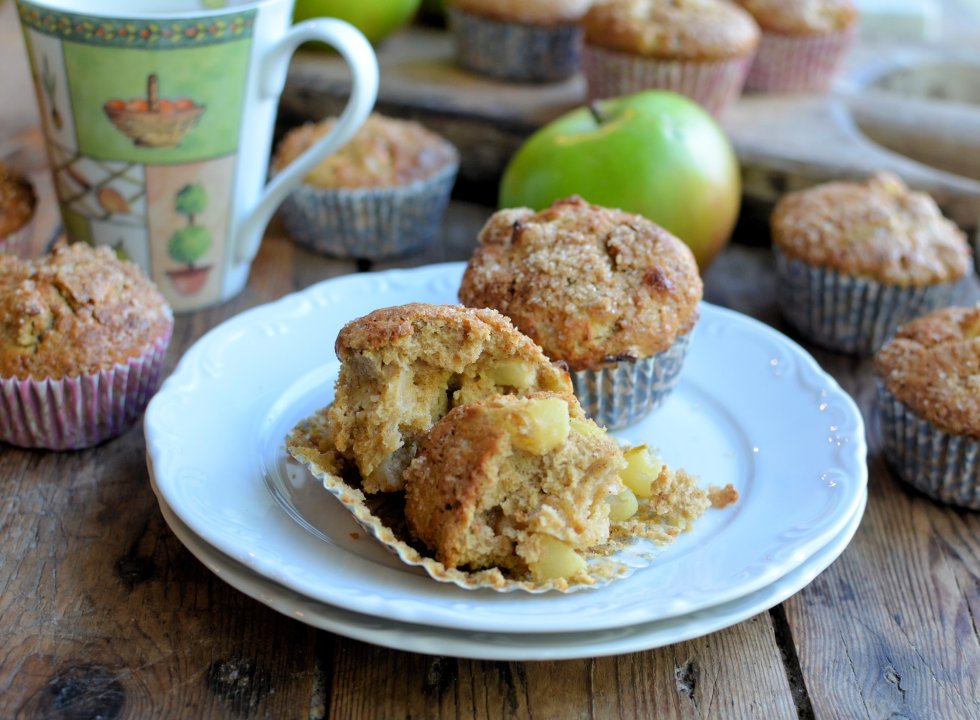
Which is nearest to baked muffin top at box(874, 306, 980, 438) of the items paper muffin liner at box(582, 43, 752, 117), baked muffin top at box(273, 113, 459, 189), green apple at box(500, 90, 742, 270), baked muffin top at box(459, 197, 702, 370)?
baked muffin top at box(459, 197, 702, 370)

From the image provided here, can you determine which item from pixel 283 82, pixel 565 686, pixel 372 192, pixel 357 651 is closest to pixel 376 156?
pixel 372 192

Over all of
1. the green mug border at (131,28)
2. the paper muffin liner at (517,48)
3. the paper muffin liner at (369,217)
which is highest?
the green mug border at (131,28)

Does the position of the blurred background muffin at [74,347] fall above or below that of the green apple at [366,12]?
below

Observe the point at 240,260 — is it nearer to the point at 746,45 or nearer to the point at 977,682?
the point at 746,45

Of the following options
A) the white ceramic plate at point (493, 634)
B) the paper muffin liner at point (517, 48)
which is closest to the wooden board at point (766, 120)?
the paper muffin liner at point (517, 48)

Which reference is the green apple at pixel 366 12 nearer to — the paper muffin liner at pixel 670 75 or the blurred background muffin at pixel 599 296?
the paper muffin liner at pixel 670 75

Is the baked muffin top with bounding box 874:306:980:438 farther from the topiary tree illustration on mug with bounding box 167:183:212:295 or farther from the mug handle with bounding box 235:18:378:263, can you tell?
the topiary tree illustration on mug with bounding box 167:183:212:295

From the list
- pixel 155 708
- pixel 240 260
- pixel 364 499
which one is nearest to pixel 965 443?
pixel 364 499

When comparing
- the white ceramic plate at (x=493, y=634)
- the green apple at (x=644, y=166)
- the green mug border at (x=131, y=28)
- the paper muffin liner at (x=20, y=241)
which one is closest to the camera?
the white ceramic plate at (x=493, y=634)
